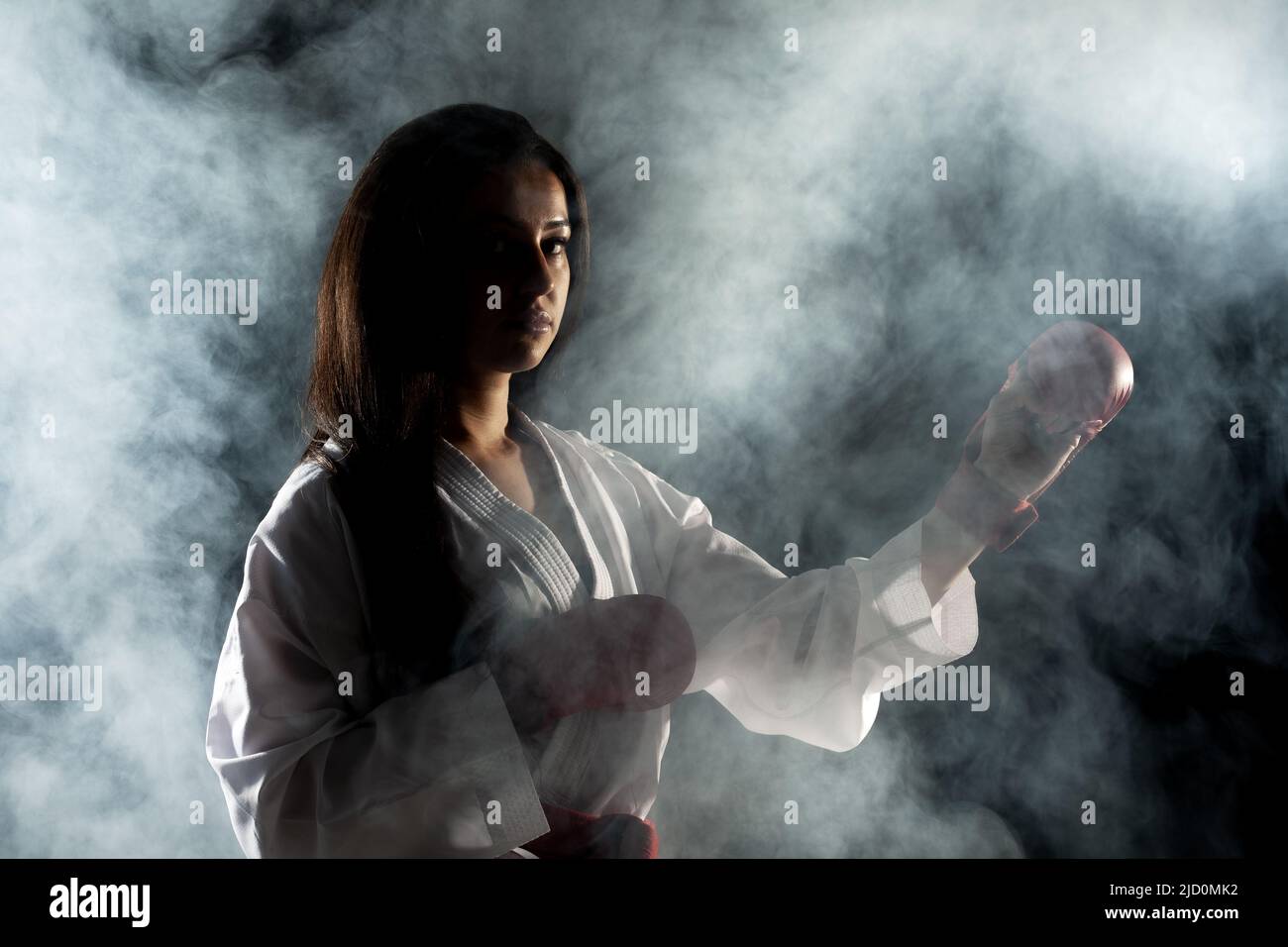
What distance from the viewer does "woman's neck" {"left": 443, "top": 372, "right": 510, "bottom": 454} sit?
2.71ft

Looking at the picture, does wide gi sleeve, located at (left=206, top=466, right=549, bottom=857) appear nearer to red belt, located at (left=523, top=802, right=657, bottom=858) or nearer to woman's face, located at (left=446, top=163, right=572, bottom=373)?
red belt, located at (left=523, top=802, right=657, bottom=858)

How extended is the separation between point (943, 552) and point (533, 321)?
1.27ft

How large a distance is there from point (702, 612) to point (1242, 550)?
518mm

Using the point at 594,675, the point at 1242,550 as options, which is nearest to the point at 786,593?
the point at 594,675

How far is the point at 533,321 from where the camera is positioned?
0.81 meters

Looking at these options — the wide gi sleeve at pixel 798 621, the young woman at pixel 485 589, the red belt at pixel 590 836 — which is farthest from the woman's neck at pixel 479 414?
the red belt at pixel 590 836

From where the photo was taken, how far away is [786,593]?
858mm

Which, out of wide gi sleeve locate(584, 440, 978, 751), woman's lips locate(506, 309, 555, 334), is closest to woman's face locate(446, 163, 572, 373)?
woman's lips locate(506, 309, 555, 334)

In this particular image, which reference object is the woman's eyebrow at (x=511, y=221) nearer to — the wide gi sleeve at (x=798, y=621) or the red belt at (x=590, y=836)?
the wide gi sleeve at (x=798, y=621)

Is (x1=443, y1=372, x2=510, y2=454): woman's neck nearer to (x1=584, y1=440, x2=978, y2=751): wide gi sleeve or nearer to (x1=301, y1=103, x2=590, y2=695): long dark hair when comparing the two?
(x1=301, y1=103, x2=590, y2=695): long dark hair

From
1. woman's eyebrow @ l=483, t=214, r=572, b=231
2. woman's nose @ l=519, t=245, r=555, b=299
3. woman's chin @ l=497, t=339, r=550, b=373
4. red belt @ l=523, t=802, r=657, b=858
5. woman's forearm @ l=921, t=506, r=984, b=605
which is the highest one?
woman's eyebrow @ l=483, t=214, r=572, b=231

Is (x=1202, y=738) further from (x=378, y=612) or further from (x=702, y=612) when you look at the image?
(x=378, y=612)

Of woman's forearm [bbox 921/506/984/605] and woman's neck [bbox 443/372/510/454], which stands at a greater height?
woman's neck [bbox 443/372/510/454]

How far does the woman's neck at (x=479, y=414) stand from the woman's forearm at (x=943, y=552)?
37 cm
